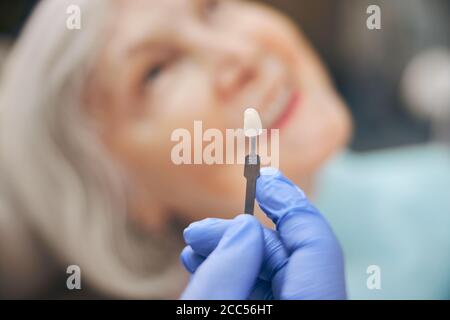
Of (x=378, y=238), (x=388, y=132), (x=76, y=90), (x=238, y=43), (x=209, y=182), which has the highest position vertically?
(x=238, y=43)

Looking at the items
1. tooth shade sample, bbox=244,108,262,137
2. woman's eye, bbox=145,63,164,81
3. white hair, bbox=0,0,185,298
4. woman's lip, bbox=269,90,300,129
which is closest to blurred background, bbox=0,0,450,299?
woman's lip, bbox=269,90,300,129

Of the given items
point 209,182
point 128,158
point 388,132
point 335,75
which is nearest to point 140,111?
point 128,158

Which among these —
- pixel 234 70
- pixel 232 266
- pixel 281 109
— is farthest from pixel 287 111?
pixel 232 266

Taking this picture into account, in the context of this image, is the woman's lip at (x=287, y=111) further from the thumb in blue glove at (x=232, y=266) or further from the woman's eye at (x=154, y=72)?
the thumb in blue glove at (x=232, y=266)

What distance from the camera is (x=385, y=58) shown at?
4.26ft

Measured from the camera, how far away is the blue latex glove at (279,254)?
70 cm

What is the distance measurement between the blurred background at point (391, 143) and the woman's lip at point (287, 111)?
0.34 feet

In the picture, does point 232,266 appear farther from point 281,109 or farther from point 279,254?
point 281,109

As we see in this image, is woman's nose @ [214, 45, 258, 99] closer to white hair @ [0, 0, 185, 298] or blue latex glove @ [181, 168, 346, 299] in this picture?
white hair @ [0, 0, 185, 298]

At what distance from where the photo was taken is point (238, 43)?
1282mm

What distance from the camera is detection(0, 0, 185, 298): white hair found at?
1.26m

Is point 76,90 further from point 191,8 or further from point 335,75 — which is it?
point 335,75

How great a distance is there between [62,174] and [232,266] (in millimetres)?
702

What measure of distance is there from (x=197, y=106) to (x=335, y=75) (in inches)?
13.3
